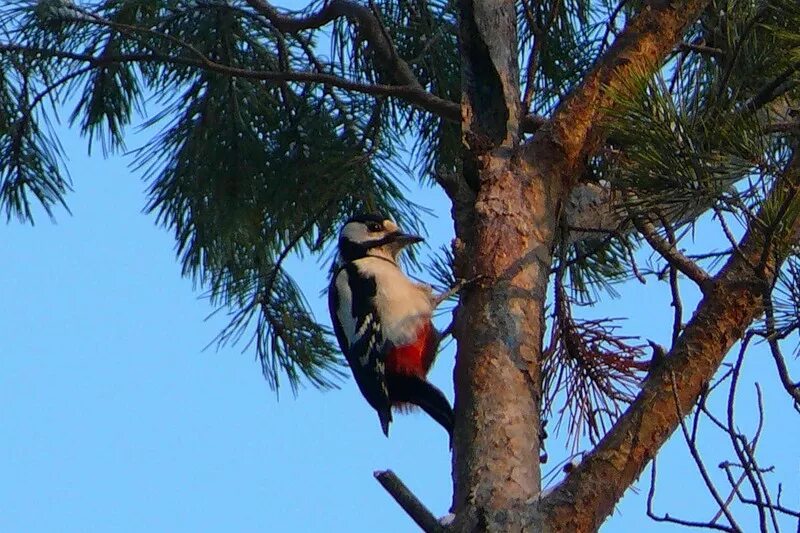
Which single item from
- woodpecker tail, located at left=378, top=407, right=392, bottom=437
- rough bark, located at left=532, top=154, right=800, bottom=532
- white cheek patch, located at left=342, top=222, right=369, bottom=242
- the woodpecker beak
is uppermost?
the woodpecker beak

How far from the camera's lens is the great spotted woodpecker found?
387cm

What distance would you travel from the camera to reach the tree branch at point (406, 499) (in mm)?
2262

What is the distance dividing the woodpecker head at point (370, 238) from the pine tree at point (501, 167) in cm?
5

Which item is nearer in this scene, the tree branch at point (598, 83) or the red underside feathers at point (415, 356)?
the tree branch at point (598, 83)

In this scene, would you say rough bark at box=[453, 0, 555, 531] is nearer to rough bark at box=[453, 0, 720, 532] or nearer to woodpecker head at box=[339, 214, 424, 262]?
rough bark at box=[453, 0, 720, 532]

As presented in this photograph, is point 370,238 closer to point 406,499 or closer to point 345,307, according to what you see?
point 345,307

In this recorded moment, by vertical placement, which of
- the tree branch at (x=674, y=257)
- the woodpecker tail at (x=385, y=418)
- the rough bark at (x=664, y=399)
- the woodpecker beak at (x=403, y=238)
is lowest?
the rough bark at (x=664, y=399)

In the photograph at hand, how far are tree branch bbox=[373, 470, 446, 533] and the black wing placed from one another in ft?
4.84

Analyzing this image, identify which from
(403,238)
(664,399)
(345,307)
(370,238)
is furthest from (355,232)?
(664,399)

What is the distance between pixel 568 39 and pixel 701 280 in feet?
3.50

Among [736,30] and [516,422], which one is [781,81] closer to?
[736,30]

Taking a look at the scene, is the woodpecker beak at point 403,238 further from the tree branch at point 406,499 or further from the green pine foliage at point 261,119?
the tree branch at point 406,499

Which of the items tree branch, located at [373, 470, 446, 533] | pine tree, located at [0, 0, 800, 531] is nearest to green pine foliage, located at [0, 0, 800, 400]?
pine tree, located at [0, 0, 800, 531]

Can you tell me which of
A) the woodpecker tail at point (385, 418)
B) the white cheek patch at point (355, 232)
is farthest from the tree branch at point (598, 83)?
the woodpecker tail at point (385, 418)
